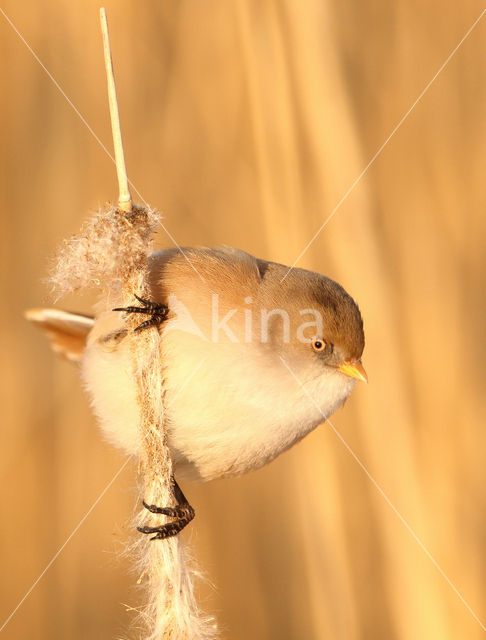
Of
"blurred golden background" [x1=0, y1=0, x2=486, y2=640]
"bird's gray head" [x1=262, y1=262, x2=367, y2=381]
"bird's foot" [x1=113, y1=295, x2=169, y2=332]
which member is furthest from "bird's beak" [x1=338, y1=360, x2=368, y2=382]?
"blurred golden background" [x1=0, y1=0, x2=486, y2=640]

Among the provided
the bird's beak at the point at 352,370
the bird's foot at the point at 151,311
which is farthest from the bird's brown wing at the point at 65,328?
the bird's beak at the point at 352,370

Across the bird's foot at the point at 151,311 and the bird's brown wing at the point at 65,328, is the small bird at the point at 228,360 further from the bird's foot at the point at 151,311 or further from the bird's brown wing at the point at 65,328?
the bird's brown wing at the point at 65,328

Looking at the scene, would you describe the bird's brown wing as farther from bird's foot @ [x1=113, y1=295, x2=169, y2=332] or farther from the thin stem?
the thin stem

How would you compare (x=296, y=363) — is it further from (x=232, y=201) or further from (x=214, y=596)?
(x=214, y=596)

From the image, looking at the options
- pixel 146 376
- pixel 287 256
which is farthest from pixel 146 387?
pixel 287 256

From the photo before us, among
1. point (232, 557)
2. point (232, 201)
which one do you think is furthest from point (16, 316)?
point (232, 557)

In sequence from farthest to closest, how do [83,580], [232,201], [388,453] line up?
[232,201]
[83,580]
[388,453]
